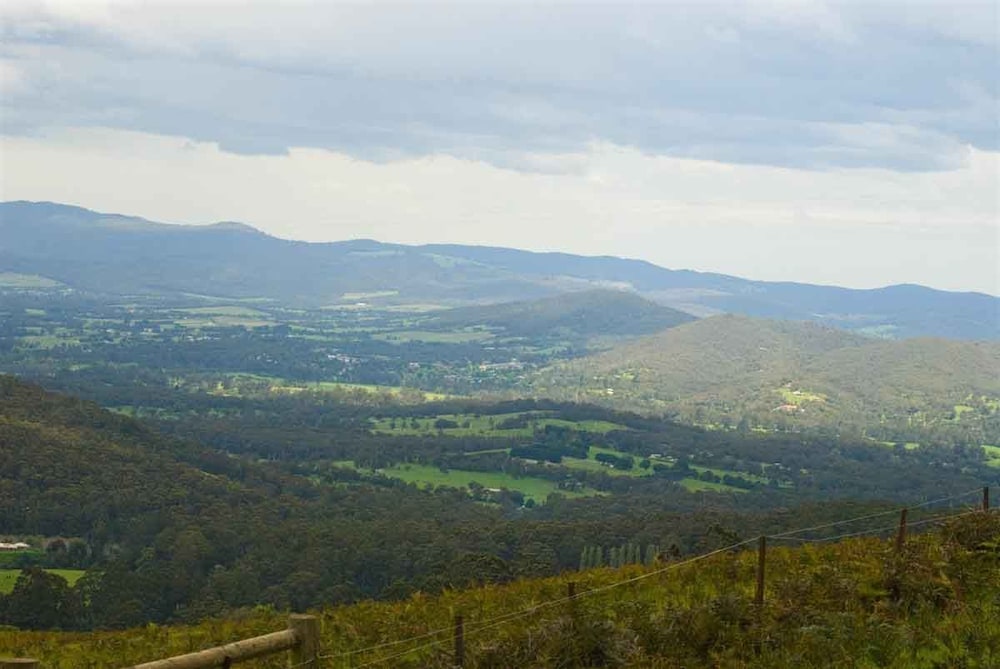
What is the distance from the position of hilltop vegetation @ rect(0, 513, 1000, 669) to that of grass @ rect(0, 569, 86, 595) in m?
48.9

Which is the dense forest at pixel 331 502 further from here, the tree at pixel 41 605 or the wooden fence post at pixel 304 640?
the wooden fence post at pixel 304 640

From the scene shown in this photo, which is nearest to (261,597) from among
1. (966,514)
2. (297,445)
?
(966,514)

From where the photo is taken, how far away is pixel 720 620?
12.3m

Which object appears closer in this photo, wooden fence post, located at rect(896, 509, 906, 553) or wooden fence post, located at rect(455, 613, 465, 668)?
wooden fence post, located at rect(455, 613, 465, 668)

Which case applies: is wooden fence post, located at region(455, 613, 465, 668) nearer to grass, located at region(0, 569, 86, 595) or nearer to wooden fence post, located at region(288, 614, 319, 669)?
wooden fence post, located at region(288, 614, 319, 669)

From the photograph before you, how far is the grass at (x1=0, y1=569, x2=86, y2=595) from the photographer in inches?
2419

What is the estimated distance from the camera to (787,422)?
646 ft

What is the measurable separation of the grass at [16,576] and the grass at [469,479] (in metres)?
46.4

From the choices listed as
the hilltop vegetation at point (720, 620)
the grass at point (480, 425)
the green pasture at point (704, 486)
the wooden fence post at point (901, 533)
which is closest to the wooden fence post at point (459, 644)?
the hilltop vegetation at point (720, 620)

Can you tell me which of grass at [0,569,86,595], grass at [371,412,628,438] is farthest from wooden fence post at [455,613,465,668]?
grass at [371,412,628,438]

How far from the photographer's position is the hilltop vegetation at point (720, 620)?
11508mm

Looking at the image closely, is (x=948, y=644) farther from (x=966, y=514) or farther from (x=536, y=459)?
(x=536, y=459)

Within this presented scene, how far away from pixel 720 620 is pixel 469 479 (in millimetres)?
108185

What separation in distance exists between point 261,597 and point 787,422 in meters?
154
